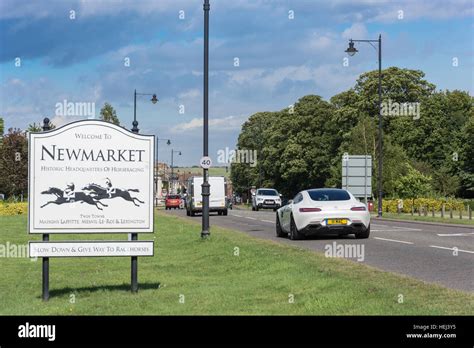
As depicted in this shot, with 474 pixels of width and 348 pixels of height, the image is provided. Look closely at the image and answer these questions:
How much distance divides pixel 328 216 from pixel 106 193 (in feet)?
35.2

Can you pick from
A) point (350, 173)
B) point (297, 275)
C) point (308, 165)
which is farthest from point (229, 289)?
point (308, 165)

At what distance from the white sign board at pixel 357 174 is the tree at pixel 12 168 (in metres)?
47.0

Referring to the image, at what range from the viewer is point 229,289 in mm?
11242

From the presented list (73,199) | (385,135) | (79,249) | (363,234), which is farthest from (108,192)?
(385,135)

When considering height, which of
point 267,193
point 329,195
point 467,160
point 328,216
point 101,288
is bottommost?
point 101,288

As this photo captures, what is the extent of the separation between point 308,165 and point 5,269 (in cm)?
7751

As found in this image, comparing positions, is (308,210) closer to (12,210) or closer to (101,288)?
(101,288)

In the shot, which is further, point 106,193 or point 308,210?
point 308,210

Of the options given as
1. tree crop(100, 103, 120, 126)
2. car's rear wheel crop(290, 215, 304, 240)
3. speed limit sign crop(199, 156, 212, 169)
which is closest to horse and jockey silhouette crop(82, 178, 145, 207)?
speed limit sign crop(199, 156, 212, 169)

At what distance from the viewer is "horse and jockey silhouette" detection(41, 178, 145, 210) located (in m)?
11.0

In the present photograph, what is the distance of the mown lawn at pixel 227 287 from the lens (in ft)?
30.1

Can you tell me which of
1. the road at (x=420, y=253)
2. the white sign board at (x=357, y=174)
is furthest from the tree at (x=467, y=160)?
the road at (x=420, y=253)

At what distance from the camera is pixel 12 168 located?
84375mm
